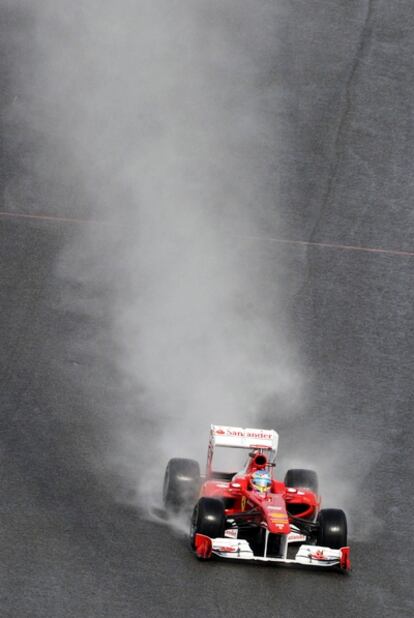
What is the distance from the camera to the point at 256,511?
14.4 metres

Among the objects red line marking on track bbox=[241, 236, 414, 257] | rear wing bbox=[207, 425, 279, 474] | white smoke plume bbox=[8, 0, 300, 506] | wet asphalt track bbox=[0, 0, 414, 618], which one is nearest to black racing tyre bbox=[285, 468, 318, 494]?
rear wing bbox=[207, 425, 279, 474]

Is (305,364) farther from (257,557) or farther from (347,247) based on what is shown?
(257,557)

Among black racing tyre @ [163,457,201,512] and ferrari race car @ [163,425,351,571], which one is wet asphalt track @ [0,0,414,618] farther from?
black racing tyre @ [163,457,201,512]

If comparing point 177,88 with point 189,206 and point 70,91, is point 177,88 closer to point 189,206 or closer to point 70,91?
point 70,91

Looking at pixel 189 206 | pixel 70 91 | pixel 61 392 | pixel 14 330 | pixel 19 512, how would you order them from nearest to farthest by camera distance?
pixel 19 512
pixel 61 392
pixel 14 330
pixel 189 206
pixel 70 91

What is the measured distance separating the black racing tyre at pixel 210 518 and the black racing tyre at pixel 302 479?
1743 millimetres

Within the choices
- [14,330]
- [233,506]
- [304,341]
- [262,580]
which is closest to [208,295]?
[304,341]

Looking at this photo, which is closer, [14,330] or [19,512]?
[19,512]

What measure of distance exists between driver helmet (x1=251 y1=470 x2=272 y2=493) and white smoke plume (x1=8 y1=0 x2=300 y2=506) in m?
2.22

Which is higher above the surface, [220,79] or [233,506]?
[220,79]

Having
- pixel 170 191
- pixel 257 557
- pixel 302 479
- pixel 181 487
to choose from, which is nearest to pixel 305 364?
pixel 302 479

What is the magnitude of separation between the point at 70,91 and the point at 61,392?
11.1 metres

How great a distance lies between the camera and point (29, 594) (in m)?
12.5

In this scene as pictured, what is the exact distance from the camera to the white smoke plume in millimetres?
19438
